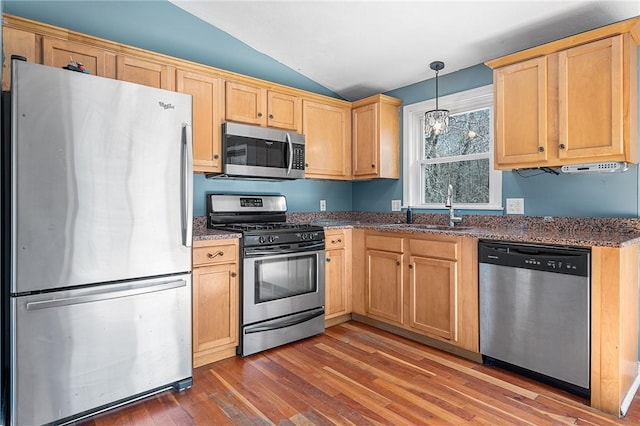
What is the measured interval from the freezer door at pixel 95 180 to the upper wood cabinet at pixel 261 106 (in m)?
0.84

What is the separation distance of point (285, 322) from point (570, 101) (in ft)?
8.22

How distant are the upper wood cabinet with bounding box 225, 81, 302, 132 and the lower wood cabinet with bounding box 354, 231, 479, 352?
1.29 metres

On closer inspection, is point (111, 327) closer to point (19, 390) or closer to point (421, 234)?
point (19, 390)

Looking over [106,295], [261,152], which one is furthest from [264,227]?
[106,295]

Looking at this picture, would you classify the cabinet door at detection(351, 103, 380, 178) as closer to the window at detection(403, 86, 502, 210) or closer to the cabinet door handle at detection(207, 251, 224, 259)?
the window at detection(403, 86, 502, 210)

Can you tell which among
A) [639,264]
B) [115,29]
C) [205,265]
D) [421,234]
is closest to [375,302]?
[421,234]

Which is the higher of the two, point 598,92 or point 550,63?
point 550,63

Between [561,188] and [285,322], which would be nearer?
[561,188]

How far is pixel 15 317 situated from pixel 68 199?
59cm

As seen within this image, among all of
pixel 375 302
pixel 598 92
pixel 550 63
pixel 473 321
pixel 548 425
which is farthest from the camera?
pixel 375 302

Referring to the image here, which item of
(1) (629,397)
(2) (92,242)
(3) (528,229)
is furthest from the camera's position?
(3) (528,229)

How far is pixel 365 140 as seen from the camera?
378 cm

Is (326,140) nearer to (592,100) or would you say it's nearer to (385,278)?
(385,278)

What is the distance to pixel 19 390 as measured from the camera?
5.67ft
